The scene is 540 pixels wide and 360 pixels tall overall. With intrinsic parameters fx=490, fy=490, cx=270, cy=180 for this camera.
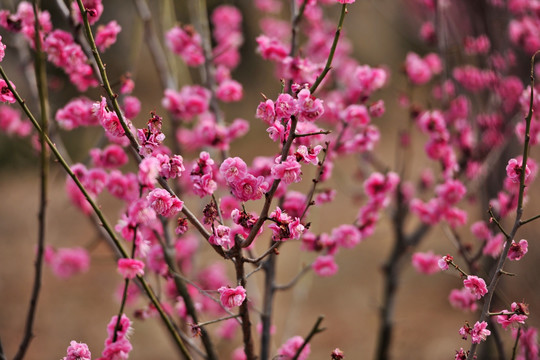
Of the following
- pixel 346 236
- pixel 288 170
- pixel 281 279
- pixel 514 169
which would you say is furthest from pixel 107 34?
pixel 281 279

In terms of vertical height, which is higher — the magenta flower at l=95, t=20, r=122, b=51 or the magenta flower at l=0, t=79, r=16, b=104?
the magenta flower at l=95, t=20, r=122, b=51

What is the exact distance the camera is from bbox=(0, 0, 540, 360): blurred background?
10.4ft

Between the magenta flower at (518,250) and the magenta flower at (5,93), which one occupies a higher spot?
the magenta flower at (5,93)

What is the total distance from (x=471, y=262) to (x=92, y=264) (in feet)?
15.1

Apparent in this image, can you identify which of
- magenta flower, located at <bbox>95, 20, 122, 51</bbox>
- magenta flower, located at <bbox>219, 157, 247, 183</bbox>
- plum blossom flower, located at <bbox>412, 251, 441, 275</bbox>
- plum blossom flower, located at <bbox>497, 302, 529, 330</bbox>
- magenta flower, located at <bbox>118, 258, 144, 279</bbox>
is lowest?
plum blossom flower, located at <bbox>497, 302, 529, 330</bbox>

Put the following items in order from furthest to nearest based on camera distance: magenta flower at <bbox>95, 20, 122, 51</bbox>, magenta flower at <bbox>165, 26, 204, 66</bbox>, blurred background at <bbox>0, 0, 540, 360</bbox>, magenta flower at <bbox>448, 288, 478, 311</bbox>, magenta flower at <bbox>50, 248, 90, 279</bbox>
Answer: blurred background at <bbox>0, 0, 540, 360</bbox> < magenta flower at <bbox>50, 248, 90, 279</bbox> < magenta flower at <bbox>165, 26, 204, 66</bbox> < magenta flower at <bbox>448, 288, 478, 311</bbox> < magenta flower at <bbox>95, 20, 122, 51</bbox>

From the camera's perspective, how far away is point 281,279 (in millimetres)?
4660

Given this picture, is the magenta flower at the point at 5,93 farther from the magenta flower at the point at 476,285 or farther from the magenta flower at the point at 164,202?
the magenta flower at the point at 476,285

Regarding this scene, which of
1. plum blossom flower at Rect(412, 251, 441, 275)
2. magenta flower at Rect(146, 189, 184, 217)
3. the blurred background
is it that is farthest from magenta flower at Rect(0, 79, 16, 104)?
plum blossom flower at Rect(412, 251, 441, 275)

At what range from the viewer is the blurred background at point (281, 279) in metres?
3.17

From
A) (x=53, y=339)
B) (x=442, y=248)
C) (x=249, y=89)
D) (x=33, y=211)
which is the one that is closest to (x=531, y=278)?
(x=442, y=248)

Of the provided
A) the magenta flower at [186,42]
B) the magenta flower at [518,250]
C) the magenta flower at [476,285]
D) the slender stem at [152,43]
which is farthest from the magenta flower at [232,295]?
the slender stem at [152,43]

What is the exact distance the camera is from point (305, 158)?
1.09 m

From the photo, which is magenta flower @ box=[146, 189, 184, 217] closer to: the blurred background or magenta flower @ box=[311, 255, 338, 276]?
magenta flower @ box=[311, 255, 338, 276]
